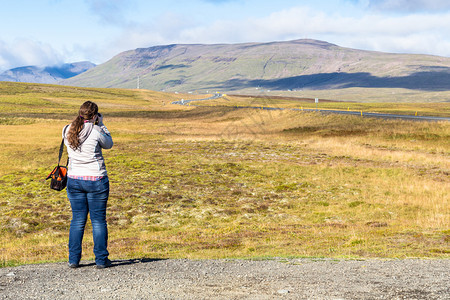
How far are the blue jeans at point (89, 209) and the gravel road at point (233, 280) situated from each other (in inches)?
17.0

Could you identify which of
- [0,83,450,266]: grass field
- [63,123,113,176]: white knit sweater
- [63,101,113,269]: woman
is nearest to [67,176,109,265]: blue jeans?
[63,101,113,269]: woman

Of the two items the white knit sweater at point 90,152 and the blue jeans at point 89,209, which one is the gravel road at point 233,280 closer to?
the blue jeans at point 89,209

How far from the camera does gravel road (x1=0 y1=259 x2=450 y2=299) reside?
27.6 feet

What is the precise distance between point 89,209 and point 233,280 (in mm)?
3670

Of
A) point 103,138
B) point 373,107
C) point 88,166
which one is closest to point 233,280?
point 88,166

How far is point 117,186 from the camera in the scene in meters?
28.4

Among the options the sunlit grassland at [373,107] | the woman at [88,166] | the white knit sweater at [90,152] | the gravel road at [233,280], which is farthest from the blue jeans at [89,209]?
the sunlit grassland at [373,107]

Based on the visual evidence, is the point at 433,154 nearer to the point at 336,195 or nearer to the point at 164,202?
the point at 336,195

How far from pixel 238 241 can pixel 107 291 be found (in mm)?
8641

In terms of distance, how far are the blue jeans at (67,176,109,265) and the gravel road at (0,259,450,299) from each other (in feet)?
1.42

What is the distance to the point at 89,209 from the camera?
10531 millimetres

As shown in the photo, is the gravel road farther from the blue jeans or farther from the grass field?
the grass field

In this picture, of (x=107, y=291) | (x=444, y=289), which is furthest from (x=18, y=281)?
(x=444, y=289)

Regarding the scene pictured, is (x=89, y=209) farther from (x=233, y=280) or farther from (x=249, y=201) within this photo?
(x=249, y=201)
